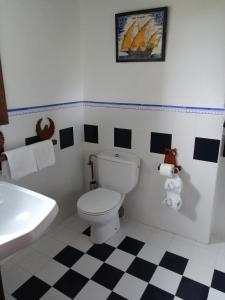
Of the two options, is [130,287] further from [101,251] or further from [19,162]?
[19,162]

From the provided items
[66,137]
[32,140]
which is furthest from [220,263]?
[32,140]

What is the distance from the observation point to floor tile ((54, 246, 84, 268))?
1870 mm

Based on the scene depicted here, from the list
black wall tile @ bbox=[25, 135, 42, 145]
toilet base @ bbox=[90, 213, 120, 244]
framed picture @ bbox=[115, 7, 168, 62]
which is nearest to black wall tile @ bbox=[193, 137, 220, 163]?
framed picture @ bbox=[115, 7, 168, 62]

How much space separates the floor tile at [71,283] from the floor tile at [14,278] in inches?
9.4

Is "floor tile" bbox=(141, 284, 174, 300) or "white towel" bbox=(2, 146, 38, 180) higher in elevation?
"white towel" bbox=(2, 146, 38, 180)

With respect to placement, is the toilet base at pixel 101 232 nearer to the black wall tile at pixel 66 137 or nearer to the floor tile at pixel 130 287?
the floor tile at pixel 130 287

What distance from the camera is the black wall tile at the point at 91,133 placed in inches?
91.5

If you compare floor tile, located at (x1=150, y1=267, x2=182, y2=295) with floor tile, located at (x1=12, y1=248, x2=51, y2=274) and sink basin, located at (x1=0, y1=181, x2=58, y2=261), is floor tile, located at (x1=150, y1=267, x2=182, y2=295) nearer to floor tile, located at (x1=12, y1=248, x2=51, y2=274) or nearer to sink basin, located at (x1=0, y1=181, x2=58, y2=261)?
floor tile, located at (x1=12, y1=248, x2=51, y2=274)

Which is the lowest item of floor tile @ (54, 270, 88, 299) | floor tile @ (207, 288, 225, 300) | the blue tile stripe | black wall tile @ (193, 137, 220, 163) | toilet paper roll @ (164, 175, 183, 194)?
floor tile @ (207, 288, 225, 300)

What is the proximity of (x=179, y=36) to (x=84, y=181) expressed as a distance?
155 cm

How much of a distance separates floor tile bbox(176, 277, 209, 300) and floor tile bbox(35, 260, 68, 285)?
2.63ft

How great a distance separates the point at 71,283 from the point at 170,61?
171 centimetres

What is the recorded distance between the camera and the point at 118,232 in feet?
7.27

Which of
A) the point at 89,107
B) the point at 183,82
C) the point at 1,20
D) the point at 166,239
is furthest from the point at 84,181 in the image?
the point at 1,20
